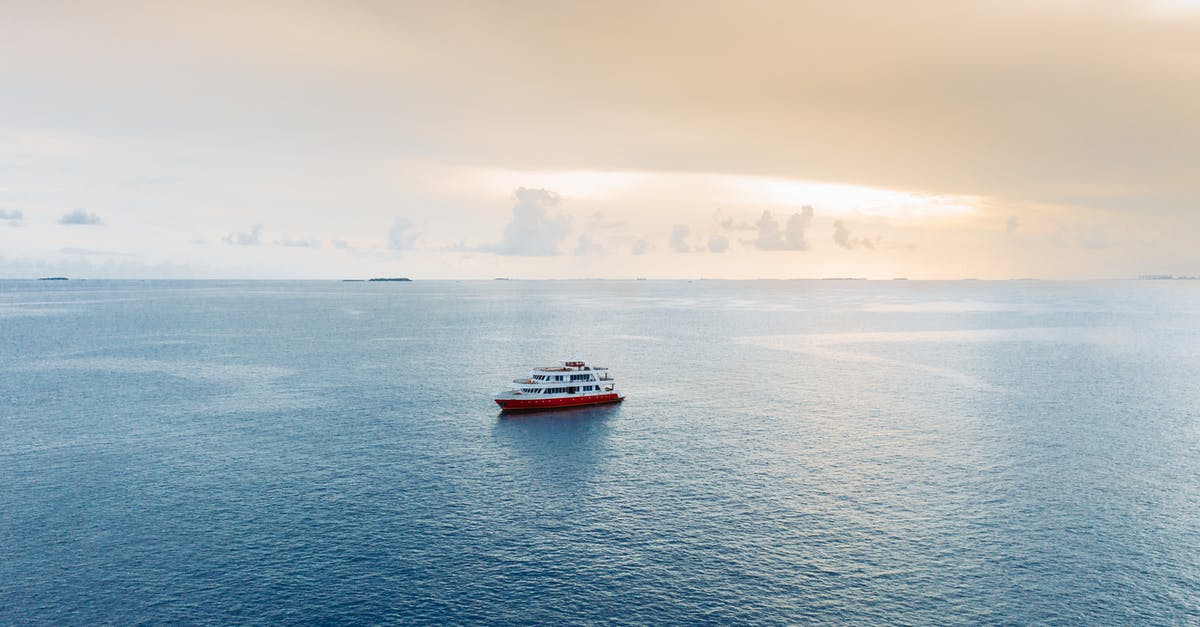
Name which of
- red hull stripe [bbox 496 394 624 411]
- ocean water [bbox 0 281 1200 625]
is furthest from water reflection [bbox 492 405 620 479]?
red hull stripe [bbox 496 394 624 411]

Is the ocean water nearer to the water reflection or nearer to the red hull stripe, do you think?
the water reflection

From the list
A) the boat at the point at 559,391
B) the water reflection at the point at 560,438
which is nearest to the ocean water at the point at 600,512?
the water reflection at the point at 560,438

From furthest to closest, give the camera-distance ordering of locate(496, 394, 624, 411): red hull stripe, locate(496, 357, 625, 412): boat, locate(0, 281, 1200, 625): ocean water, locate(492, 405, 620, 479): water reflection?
locate(496, 357, 625, 412): boat → locate(496, 394, 624, 411): red hull stripe → locate(492, 405, 620, 479): water reflection → locate(0, 281, 1200, 625): ocean water

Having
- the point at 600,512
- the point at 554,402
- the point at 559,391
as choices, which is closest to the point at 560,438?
the point at 554,402

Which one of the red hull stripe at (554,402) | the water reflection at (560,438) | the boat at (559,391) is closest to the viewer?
the water reflection at (560,438)

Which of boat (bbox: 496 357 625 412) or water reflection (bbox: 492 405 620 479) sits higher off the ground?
boat (bbox: 496 357 625 412)

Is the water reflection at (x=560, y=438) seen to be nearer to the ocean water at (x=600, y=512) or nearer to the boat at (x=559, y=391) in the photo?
the ocean water at (x=600, y=512)

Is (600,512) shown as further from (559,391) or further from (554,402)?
(559,391)
